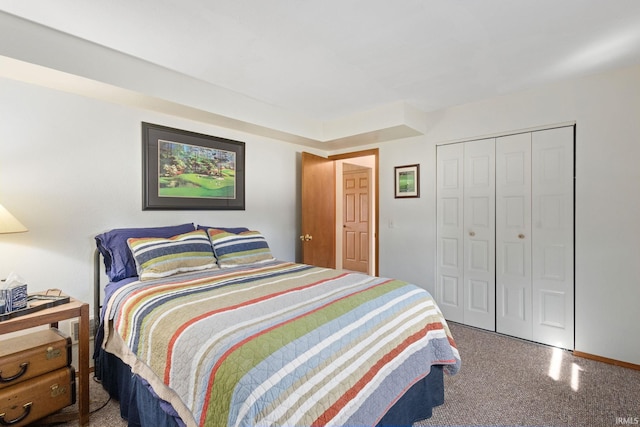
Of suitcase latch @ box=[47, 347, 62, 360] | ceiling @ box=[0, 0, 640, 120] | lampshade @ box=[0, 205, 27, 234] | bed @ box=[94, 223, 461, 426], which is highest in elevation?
ceiling @ box=[0, 0, 640, 120]

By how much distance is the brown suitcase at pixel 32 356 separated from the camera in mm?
1578

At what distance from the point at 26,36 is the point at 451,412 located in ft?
11.5

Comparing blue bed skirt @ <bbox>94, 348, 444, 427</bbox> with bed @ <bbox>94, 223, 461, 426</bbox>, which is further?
blue bed skirt @ <bbox>94, 348, 444, 427</bbox>

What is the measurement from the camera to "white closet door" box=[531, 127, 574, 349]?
108 inches

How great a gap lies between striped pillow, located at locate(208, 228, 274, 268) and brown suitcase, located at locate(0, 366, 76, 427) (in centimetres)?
119

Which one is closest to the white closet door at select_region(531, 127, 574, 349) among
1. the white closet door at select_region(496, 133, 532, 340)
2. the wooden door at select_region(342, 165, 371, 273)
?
the white closet door at select_region(496, 133, 532, 340)

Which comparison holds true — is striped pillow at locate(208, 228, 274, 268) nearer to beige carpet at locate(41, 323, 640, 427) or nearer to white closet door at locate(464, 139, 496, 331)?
beige carpet at locate(41, 323, 640, 427)

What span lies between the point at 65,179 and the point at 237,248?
4.56 feet

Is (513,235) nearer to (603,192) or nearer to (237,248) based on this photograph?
(603,192)

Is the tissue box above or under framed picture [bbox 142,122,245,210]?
under

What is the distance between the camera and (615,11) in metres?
1.77

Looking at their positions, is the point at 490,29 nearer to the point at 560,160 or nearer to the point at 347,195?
the point at 560,160

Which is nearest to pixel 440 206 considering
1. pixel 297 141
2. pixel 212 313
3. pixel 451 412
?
pixel 297 141

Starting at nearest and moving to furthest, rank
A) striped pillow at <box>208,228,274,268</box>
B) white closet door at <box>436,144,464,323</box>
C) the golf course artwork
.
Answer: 1. striped pillow at <box>208,228,274,268</box>
2. the golf course artwork
3. white closet door at <box>436,144,464,323</box>
